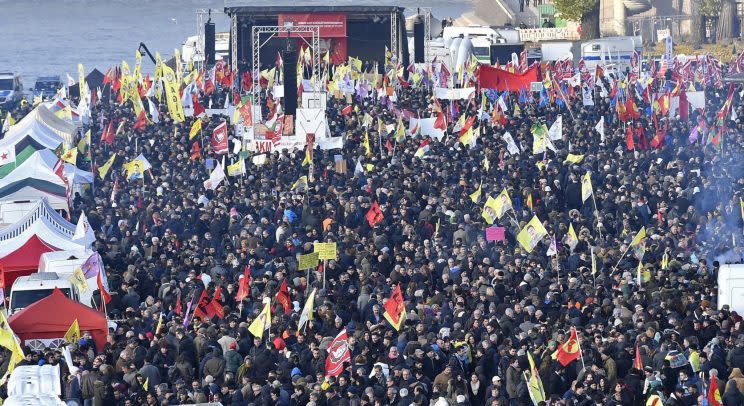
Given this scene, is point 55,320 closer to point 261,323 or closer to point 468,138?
point 261,323

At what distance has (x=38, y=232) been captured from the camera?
2589cm

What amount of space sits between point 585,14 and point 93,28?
262ft

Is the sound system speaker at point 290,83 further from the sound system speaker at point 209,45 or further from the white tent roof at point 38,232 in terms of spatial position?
the sound system speaker at point 209,45

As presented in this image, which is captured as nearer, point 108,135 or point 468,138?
point 468,138

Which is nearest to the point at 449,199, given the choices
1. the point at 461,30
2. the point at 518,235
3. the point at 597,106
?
the point at 518,235

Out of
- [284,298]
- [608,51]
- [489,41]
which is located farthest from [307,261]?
[489,41]

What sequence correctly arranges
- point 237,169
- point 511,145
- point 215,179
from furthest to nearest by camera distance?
1. point 511,145
2. point 237,169
3. point 215,179

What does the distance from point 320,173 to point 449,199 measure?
488cm

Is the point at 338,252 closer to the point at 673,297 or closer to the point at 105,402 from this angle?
the point at 673,297

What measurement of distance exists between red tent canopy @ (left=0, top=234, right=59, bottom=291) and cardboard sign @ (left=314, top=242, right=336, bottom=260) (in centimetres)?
406

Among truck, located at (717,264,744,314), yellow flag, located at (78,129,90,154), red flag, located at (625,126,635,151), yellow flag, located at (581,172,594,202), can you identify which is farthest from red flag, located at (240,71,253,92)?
truck, located at (717,264,744,314)

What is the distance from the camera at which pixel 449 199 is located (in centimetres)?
2856

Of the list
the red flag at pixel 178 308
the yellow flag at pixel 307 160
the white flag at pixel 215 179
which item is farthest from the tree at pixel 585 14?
the red flag at pixel 178 308

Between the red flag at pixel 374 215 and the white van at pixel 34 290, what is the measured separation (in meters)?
5.48
